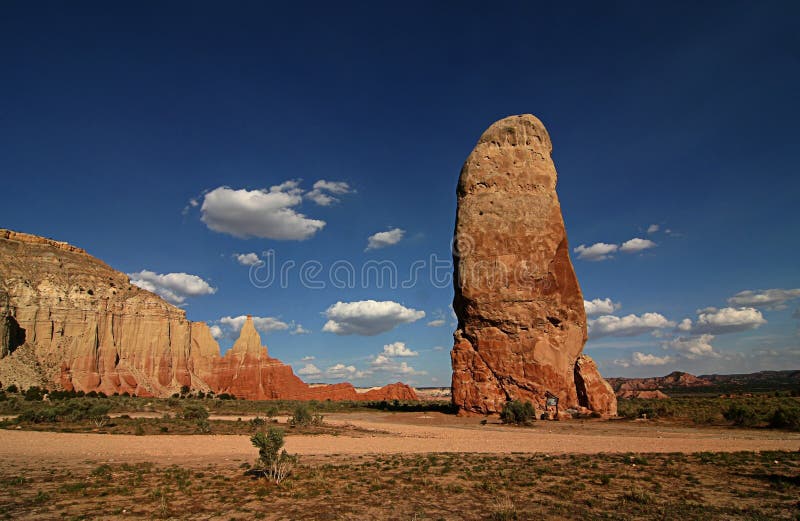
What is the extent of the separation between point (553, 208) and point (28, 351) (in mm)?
63717

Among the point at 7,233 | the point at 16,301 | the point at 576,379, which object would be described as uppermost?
the point at 7,233

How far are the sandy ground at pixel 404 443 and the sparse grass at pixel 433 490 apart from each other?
2043 mm

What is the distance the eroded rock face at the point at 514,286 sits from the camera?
30359 millimetres

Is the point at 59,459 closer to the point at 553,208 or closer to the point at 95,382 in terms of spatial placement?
the point at 553,208

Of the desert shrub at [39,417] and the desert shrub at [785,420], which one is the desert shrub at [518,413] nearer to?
the desert shrub at [785,420]

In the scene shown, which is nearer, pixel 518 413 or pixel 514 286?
pixel 518 413

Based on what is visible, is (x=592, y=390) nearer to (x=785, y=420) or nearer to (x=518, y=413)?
(x=518, y=413)

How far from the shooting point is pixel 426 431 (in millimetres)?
23469

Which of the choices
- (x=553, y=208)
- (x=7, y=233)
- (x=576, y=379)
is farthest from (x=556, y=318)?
(x=7, y=233)

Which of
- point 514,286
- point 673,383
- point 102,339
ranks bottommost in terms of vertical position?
point 673,383

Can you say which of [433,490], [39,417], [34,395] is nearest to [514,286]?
[433,490]

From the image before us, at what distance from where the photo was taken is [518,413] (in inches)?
1023

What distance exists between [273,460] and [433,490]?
3.92 metres

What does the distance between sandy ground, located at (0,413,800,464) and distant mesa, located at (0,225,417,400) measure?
46623 millimetres
